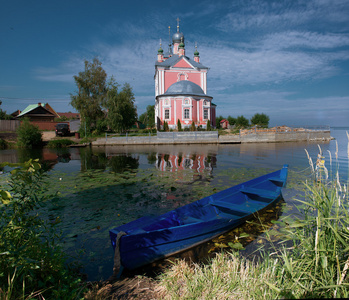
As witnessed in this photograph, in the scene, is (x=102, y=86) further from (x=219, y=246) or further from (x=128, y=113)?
(x=219, y=246)

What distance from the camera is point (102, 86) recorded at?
128 feet

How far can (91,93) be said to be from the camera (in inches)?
1527

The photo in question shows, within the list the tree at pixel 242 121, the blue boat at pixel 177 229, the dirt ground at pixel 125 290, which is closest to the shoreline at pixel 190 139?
the tree at pixel 242 121

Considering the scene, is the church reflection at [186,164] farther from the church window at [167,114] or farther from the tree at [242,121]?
the tree at [242,121]

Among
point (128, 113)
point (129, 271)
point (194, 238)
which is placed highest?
point (128, 113)

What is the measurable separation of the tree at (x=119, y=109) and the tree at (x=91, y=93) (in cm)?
417

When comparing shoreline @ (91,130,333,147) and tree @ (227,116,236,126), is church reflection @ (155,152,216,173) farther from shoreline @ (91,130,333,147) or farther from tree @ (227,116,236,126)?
tree @ (227,116,236,126)

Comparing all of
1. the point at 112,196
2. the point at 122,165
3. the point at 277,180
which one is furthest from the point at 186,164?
the point at 277,180

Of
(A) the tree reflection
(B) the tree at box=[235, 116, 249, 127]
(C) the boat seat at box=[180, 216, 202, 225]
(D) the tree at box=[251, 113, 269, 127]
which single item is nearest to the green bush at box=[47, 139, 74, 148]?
(A) the tree reflection

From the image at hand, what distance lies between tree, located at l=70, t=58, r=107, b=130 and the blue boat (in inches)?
1351

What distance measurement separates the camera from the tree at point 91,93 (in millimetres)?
37219

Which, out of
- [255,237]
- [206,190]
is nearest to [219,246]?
[255,237]

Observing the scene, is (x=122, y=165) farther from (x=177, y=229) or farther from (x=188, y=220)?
(x=177, y=229)

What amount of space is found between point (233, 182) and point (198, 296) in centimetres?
750
